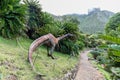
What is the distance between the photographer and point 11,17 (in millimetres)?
18797

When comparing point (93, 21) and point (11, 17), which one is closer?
point (11, 17)

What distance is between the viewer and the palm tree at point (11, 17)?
18391mm

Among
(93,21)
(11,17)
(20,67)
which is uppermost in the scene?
(11,17)

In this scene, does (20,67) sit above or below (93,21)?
below

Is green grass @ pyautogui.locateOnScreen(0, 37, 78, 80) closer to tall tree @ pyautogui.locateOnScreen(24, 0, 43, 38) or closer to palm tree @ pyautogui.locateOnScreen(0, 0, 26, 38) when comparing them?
palm tree @ pyautogui.locateOnScreen(0, 0, 26, 38)

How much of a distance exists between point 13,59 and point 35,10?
38.8ft

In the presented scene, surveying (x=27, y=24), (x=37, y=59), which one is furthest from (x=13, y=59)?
(x=27, y=24)

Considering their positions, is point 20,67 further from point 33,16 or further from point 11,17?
point 33,16

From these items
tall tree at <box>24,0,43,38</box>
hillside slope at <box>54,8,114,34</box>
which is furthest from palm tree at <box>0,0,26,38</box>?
hillside slope at <box>54,8,114,34</box>

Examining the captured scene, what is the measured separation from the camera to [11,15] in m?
18.9

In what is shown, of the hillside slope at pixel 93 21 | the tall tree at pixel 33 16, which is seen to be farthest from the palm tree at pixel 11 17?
the hillside slope at pixel 93 21

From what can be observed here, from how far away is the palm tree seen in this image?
18391 mm

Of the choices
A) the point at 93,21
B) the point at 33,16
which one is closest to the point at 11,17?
the point at 33,16

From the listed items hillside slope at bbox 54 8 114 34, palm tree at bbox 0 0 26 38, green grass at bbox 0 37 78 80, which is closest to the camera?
green grass at bbox 0 37 78 80
